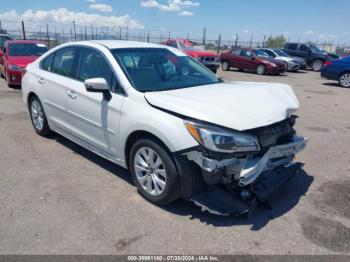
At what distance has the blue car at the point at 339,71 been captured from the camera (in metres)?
14.0

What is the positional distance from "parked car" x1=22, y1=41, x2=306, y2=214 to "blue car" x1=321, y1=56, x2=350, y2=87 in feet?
38.3

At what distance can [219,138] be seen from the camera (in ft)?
9.84

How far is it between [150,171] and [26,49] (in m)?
9.64

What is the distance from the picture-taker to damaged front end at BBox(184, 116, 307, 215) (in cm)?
303

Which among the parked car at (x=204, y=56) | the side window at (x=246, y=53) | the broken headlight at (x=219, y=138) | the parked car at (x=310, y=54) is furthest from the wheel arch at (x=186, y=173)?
the parked car at (x=310, y=54)

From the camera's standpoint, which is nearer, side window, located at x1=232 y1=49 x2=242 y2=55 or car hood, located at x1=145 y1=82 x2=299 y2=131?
car hood, located at x1=145 y1=82 x2=299 y2=131

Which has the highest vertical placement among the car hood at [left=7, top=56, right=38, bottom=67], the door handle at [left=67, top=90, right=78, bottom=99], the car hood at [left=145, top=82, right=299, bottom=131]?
the car hood at [left=145, top=82, right=299, bottom=131]

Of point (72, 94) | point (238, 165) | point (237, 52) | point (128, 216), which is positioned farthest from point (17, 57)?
point (237, 52)

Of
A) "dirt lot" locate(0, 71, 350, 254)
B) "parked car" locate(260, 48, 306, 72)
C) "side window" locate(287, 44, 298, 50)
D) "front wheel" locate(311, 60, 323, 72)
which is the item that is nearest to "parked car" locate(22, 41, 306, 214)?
"dirt lot" locate(0, 71, 350, 254)

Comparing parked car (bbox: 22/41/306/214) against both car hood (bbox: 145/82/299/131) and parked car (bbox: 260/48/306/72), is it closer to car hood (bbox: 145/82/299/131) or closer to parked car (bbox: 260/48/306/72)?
car hood (bbox: 145/82/299/131)

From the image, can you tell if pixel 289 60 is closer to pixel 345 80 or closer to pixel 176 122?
pixel 345 80

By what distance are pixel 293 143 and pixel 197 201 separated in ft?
Result: 4.26

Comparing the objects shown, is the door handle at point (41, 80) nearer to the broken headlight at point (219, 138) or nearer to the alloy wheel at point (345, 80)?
the broken headlight at point (219, 138)

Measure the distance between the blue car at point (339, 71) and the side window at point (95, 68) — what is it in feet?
42.4
